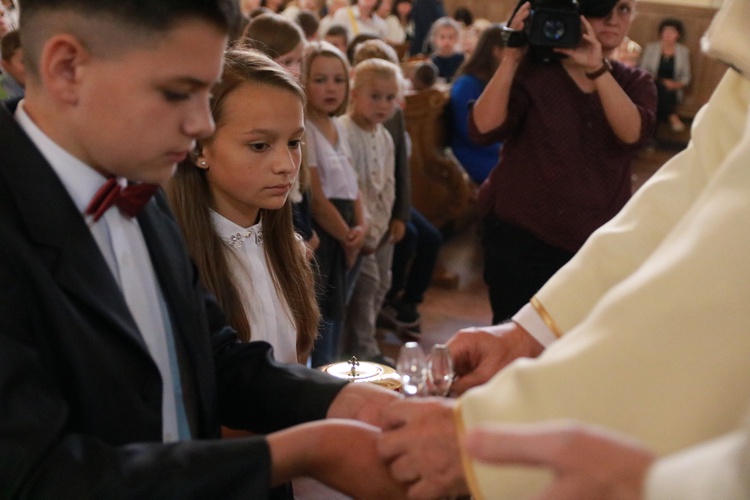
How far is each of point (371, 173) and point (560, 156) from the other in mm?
1509

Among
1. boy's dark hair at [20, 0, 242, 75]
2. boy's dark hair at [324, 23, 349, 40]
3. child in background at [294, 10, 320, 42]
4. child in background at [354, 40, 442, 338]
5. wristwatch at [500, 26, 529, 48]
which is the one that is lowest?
child in background at [354, 40, 442, 338]

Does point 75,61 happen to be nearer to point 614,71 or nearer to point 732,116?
point 732,116

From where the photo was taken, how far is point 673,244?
129 cm

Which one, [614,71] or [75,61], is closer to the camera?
[75,61]

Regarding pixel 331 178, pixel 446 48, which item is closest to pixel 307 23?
pixel 446 48

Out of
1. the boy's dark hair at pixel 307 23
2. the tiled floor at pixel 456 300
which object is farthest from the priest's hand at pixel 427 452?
the boy's dark hair at pixel 307 23

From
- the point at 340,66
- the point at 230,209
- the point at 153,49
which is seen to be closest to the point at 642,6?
the point at 340,66

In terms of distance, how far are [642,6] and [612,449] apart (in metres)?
12.4

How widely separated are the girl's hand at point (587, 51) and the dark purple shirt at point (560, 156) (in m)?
0.11

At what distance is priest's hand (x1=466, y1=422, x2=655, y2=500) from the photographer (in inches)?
35.5

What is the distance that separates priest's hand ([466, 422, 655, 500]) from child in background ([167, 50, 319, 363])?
1.36 meters

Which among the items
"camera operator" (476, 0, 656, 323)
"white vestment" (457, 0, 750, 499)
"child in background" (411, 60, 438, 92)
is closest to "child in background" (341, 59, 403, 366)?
"camera operator" (476, 0, 656, 323)

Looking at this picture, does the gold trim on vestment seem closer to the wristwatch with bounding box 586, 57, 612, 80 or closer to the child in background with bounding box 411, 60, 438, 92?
the wristwatch with bounding box 586, 57, 612, 80

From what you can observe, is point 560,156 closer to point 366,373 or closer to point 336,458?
point 366,373
